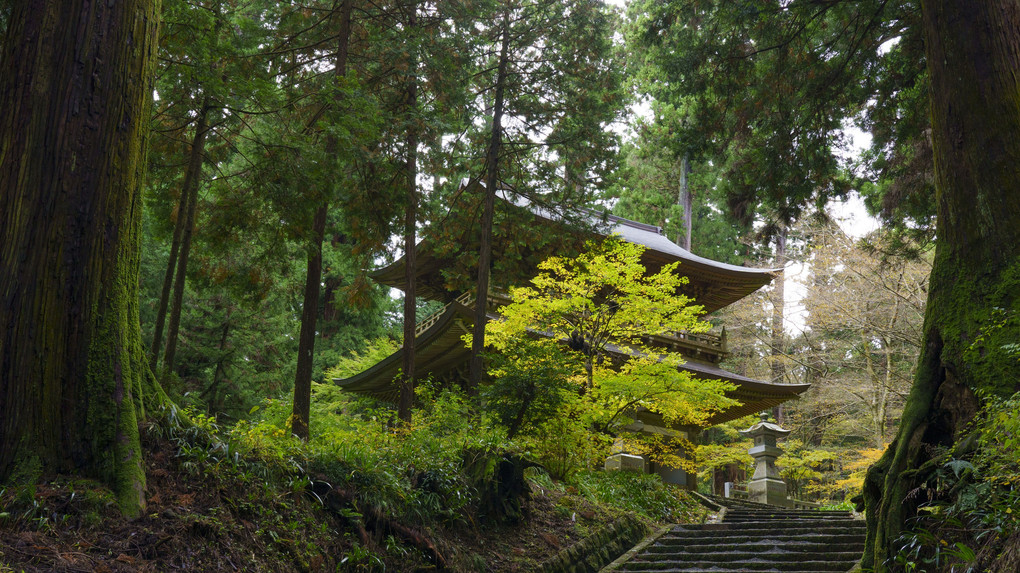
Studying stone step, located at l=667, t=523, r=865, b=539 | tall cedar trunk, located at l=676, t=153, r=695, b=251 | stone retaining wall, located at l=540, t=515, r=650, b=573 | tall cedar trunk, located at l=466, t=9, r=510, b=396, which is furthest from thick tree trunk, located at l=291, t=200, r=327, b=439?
tall cedar trunk, located at l=676, t=153, r=695, b=251

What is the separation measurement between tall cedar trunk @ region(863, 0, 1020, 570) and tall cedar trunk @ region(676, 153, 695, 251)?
22.0 metres

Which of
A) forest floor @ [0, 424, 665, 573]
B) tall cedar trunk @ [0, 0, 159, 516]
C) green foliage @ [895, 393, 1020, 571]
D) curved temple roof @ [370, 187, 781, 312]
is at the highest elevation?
curved temple roof @ [370, 187, 781, 312]

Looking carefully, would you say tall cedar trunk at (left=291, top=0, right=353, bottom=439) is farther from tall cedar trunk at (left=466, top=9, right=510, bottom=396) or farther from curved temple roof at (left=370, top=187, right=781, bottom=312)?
curved temple roof at (left=370, top=187, right=781, bottom=312)

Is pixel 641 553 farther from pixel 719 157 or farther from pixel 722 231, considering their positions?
pixel 722 231

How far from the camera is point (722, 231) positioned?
3011 cm

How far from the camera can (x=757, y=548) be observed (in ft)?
27.3

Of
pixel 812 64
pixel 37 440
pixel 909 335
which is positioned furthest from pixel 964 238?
pixel 909 335

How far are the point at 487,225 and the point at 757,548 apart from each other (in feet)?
23.9

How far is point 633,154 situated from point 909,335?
15009 mm

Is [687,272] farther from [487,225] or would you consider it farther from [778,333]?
[778,333]

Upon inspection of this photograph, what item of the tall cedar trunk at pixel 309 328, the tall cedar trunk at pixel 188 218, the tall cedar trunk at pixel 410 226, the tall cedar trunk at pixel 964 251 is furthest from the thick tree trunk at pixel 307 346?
the tall cedar trunk at pixel 964 251

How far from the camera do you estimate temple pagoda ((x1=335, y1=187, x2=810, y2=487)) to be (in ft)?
49.4

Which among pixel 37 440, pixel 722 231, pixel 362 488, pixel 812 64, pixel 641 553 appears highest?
pixel 722 231

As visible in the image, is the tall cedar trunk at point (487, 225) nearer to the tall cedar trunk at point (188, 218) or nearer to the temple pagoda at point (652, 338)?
the temple pagoda at point (652, 338)
